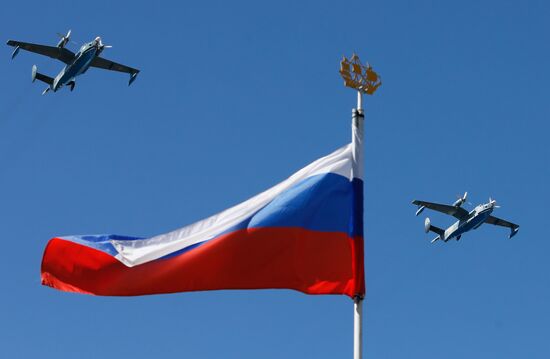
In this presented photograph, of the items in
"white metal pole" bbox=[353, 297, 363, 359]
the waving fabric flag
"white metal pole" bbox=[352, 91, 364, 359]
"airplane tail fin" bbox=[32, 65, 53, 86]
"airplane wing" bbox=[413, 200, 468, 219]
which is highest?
"airplane wing" bbox=[413, 200, 468, 219]

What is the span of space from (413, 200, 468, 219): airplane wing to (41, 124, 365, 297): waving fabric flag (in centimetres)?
7787

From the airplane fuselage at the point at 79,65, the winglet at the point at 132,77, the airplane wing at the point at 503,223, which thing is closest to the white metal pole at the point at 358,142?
the airplane fuselage at the point at 79,65

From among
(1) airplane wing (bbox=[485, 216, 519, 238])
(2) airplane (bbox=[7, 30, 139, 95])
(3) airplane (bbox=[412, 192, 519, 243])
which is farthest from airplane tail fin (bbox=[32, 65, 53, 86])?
(1) airplane wing (bbox=[485, 216, 519, 238])

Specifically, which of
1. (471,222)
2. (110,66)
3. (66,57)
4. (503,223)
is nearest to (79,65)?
(66,57)

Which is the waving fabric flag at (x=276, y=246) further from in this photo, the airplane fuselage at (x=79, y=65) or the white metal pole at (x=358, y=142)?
the airplane fuselage at (x=79, y=65)

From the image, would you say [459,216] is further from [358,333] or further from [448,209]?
[358,333]

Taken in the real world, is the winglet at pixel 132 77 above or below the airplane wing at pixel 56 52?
above

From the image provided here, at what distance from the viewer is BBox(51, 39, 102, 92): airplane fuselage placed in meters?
68.5

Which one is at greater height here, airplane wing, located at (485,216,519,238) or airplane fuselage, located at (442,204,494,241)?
airplane wing, located at (485,216,519,238)

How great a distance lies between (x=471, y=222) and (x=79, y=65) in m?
39.0

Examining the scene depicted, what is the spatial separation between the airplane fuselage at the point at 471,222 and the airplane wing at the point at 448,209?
1334 millimetres

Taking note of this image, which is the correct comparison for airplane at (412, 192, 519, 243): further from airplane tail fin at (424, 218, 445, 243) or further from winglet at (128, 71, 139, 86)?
winglet at (128, 71, 139, 86)

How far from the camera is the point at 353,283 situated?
57.8 feet

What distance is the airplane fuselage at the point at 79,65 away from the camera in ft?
225
